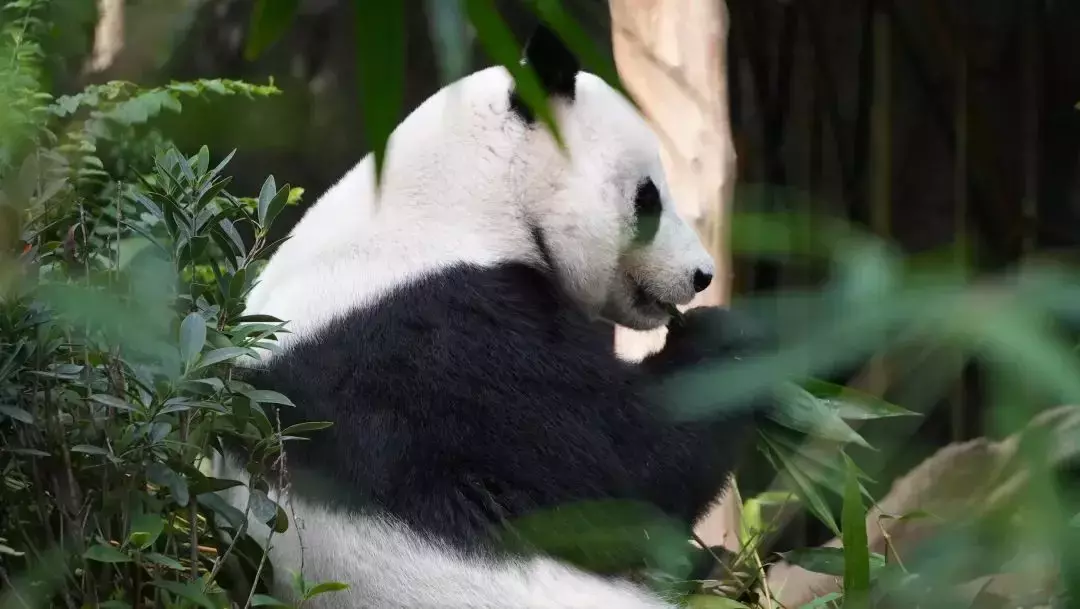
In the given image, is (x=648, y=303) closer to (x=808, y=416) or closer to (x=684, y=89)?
(x=808, y=416)

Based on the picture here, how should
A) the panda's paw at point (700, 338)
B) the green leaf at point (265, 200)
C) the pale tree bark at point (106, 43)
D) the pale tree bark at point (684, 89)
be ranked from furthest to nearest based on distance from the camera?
the pale tree bark at point (106, 43) → the pale tree bark at point (684, 89) → the panda's paw at point (700, 338) → the green leaf at point (265, 200)

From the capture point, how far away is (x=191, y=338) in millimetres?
1415

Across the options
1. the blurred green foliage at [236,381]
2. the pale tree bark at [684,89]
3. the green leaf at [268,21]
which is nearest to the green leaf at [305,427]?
the blurred green foliage at [236,381]

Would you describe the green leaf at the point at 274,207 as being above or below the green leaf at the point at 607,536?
above

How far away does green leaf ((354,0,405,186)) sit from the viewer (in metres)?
0.67

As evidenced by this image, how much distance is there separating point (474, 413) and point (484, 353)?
11 centimetres

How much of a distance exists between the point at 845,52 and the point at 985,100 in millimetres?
788

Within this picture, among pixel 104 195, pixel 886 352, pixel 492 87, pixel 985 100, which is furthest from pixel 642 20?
pixel 985 100

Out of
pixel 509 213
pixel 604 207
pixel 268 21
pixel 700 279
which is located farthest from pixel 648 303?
pixel 268 21

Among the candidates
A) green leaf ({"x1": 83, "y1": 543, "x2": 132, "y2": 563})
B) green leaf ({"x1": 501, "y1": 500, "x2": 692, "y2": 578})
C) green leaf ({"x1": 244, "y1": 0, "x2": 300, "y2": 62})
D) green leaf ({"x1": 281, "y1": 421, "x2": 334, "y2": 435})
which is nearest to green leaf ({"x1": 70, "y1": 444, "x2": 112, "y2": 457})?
green leaf ({"x1": 83, "y1": 543, "x2": 132, "y2": 563})

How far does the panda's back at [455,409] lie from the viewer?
5.63 feet

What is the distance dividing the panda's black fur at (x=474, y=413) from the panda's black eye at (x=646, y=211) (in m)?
0.32

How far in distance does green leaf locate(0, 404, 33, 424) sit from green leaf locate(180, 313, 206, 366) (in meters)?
0.23

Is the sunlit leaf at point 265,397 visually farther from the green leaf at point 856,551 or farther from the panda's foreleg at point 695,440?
→ the green leaf at point 856,551
